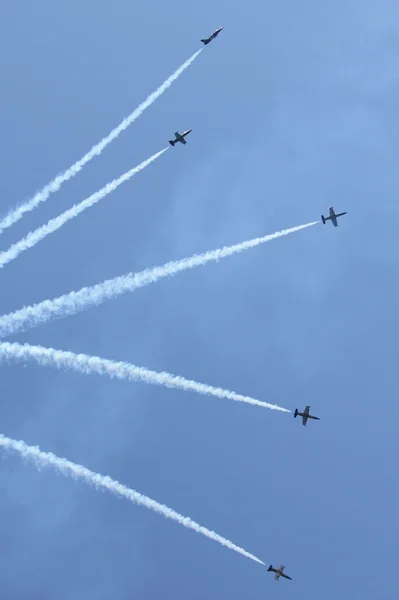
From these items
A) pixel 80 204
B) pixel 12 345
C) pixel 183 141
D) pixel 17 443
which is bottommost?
pixel 17 443

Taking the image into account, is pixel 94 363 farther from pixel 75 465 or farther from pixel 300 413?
pixel 300 413

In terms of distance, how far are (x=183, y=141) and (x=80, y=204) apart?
17683mm

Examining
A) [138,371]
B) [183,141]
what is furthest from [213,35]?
[138,371]

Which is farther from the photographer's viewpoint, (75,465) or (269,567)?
(269,567)

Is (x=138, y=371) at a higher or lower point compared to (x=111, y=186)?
lower

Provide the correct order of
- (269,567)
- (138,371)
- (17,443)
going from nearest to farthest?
(17,443) → (138,371) → (269,567)

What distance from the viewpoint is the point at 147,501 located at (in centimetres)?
8106

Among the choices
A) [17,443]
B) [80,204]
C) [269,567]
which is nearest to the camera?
[17,443]

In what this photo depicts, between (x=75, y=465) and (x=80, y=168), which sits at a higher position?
(x=80, y=168)

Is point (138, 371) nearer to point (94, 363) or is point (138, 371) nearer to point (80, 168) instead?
point (94, 363)

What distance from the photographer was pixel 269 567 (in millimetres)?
97750

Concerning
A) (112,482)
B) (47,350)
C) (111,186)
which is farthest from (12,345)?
(111,186)

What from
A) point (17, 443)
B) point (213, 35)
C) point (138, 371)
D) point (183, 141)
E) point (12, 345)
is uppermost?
point (213, 35)

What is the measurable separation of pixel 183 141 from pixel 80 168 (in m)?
14.9
